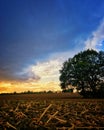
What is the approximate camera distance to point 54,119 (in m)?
14.1

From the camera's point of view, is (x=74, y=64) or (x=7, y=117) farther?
(x=74, y=64)

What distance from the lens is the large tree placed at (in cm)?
5716

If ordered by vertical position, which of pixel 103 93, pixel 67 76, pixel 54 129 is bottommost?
pixel 54 129

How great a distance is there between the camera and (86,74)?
188 ft

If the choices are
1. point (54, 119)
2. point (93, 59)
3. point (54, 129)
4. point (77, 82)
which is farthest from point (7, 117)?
point (93, 59)

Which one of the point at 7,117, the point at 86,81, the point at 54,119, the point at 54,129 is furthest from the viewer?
the point at 86,81

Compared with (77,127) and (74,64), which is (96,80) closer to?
(74,64)

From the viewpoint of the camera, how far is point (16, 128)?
1202 centimetres

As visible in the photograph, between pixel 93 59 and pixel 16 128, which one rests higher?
pixel 93 59

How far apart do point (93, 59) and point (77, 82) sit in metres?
7.15

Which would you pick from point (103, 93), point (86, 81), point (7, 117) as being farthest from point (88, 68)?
point (7, 117)

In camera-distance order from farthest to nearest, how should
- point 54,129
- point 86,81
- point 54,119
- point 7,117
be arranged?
1. point 86,81
2. point 7,117
3. point 54,119
4. point 54,129

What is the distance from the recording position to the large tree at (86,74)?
57.2m

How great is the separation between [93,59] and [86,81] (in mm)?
6056
